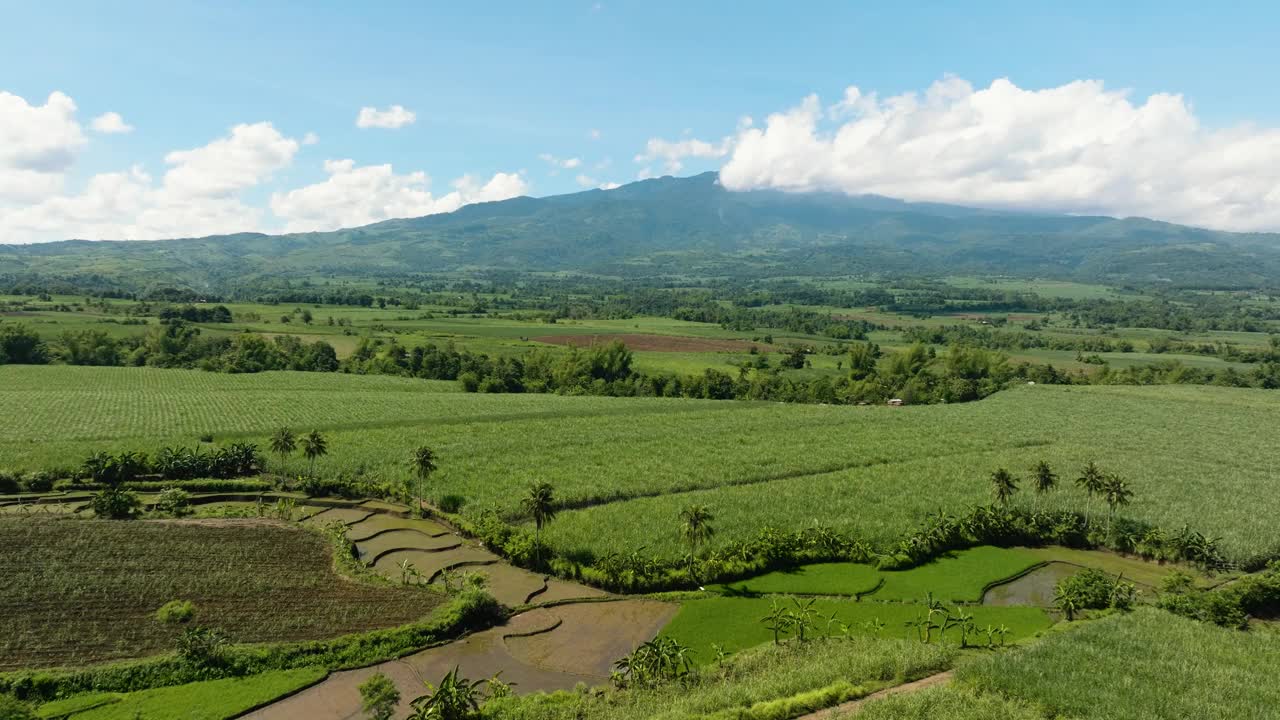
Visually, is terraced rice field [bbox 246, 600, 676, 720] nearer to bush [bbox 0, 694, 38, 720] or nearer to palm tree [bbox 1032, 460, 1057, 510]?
bush [bbox 0, 694, 38, 720]

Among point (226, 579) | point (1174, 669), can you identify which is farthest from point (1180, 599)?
point (226, 579)

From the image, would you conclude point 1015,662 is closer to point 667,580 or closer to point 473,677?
point 667,580

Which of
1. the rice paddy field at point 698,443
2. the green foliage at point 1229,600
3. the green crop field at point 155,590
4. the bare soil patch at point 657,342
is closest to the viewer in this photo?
the green crop field at point 155,590

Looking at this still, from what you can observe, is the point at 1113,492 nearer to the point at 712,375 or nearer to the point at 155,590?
the point at 155,590

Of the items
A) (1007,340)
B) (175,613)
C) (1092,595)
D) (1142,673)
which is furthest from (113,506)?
(1007,340)

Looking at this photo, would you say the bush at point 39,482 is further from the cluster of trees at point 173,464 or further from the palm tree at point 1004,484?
the palm tree at point 1004,484

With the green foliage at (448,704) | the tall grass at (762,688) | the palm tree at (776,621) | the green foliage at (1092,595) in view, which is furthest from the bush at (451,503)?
the green foliage at (1092,595)
